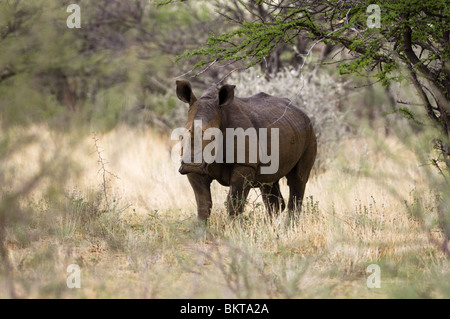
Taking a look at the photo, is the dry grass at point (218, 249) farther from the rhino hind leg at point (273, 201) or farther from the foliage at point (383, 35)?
the foliage at point (383, 35)

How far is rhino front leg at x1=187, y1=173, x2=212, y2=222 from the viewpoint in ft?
21.2

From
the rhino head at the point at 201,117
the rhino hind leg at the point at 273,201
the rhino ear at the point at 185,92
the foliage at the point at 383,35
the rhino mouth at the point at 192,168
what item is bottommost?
the rhino hind leg at the point at 273,201

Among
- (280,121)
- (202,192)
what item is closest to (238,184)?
(202,192)

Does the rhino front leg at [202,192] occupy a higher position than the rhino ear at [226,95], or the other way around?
the rhino ear at [226,95]

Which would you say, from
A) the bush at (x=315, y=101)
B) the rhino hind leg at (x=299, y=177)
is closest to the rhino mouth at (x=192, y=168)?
the rhino hind leg at (x=299, y=177)

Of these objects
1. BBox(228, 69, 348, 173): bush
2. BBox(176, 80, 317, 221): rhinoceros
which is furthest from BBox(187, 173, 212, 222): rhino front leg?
BBox(228, 69, 348, 173): bush

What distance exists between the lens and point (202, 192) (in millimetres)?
6512

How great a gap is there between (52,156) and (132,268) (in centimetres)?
204

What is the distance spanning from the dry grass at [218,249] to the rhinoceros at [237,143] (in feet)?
1.25

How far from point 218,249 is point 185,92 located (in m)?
2.03

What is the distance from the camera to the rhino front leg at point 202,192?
21.2ft

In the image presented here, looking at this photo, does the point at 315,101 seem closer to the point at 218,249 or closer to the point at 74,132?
the point at 218,249

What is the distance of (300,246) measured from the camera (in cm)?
606
